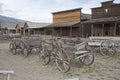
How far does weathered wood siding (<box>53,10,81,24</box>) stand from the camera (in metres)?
35.7

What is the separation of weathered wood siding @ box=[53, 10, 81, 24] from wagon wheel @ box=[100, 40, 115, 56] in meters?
21.2

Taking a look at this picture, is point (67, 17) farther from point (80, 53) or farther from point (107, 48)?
point (80, 53)

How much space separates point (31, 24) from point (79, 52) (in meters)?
45.0

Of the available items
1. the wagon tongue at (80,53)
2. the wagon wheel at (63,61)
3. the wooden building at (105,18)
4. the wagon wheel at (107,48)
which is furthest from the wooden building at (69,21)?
the wagon wheel at (63,61)

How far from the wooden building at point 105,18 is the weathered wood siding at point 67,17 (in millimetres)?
3574

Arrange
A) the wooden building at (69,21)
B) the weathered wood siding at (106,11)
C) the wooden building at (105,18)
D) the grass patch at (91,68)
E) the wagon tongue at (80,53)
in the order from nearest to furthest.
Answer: the grass patch at (91,68), the wagon tongue at (80,53), the wooden building at (105,18), the weathered wood siding at (106,11), the wooden building at (69,21)

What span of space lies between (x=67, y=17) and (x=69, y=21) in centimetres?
105

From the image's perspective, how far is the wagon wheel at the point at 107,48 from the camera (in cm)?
1380

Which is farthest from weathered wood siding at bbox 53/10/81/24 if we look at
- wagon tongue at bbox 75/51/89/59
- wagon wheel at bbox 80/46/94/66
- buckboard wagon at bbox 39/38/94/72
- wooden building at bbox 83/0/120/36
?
wagon tongue at bbox 75/51/89/59

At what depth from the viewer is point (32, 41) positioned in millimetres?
13500

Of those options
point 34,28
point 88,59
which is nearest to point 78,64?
point 88,59

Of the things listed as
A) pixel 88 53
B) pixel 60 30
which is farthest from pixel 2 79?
pixel 60 30

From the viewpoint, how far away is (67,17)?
37531mm

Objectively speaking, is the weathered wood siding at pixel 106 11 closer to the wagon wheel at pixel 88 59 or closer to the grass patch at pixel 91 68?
the wagon wheel at pixel 88 59
